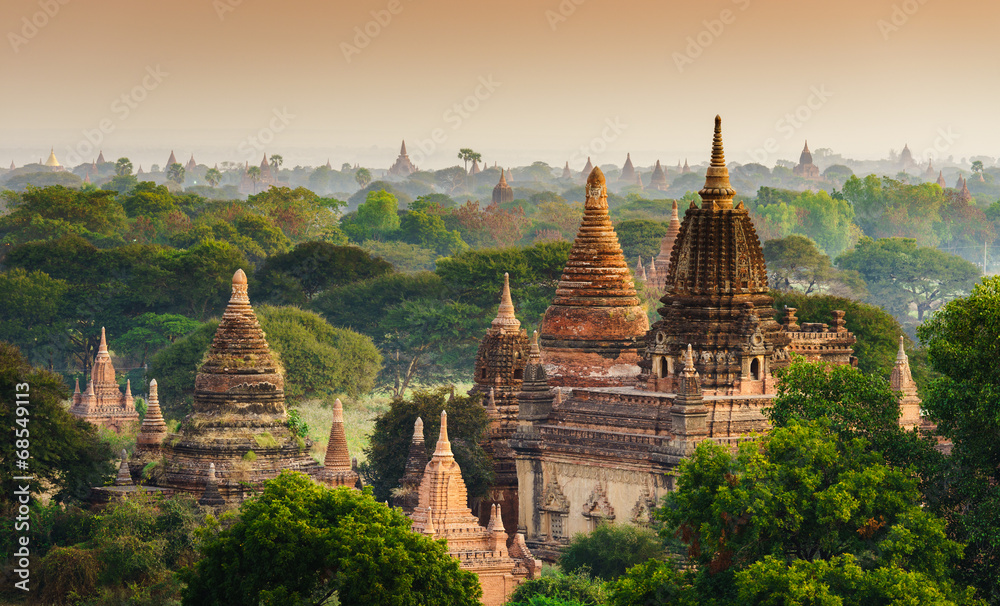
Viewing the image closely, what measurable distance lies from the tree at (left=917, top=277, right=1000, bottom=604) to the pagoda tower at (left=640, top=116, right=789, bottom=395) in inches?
473

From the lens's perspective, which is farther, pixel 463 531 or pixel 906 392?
pixel 906 392

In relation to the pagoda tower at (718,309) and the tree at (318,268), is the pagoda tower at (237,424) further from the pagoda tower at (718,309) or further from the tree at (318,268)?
the tree at (318,268)

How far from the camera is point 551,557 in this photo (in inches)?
1955

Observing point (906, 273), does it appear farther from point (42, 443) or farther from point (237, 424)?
point (42, 443)

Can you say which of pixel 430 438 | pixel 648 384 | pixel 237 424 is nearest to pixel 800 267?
pixel 430 438

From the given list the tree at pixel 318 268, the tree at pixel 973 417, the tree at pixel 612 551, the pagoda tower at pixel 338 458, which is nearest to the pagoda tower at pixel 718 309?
the tree at pixel 612 551

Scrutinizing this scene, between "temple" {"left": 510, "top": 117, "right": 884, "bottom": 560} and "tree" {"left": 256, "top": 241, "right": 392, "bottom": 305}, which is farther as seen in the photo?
"tree" {"left": 256, "top": 241, "right": 392, "bottom": 305}

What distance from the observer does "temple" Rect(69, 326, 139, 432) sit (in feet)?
242

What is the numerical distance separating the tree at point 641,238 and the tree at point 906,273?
20.1 m

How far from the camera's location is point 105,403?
74.6 m

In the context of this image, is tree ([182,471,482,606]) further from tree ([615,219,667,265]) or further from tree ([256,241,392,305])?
tree ([615,219,667,265])

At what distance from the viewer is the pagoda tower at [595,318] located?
54.5 meters

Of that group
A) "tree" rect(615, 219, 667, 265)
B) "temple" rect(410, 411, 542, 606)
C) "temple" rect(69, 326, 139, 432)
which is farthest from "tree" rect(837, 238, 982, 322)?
"temple" rect(410, 411, 542, 606)

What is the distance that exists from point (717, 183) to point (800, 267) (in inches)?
2918
